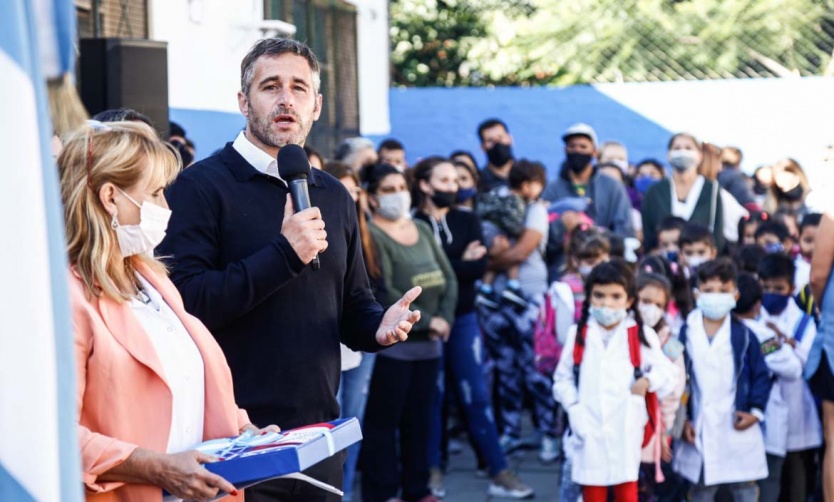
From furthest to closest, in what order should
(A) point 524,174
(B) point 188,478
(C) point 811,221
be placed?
(A) point 524,174, (C) point 811,221, (B) point 188,478

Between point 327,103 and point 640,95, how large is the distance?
4.09 metres

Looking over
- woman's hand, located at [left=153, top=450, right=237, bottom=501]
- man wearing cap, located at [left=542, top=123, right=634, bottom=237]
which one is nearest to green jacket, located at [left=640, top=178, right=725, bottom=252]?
man wearing cap, located at [left=542, top=123, right=634, bottom=237]

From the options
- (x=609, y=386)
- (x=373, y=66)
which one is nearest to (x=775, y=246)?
(x=609, y=386)

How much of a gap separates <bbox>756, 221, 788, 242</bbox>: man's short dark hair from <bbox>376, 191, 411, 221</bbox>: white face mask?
9.66ft

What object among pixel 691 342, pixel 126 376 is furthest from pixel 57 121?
pixel 691 342

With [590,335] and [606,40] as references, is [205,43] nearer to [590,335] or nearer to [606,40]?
[590,335]

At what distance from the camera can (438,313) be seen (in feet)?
21.7

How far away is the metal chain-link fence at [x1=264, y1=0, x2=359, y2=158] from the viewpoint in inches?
512

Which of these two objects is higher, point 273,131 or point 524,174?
point 273,131

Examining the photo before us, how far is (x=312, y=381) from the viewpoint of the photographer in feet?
11.1

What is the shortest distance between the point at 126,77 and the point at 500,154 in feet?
12.6

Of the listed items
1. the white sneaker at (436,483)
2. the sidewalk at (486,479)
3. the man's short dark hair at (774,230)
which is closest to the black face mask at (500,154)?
the man's short dark hair at (774,230)

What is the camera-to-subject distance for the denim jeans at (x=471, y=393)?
703 centimetres

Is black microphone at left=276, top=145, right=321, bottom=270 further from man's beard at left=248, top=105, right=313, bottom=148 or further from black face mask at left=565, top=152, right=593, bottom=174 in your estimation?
black face mask at left=565, top=152, right=593, bottom=174
